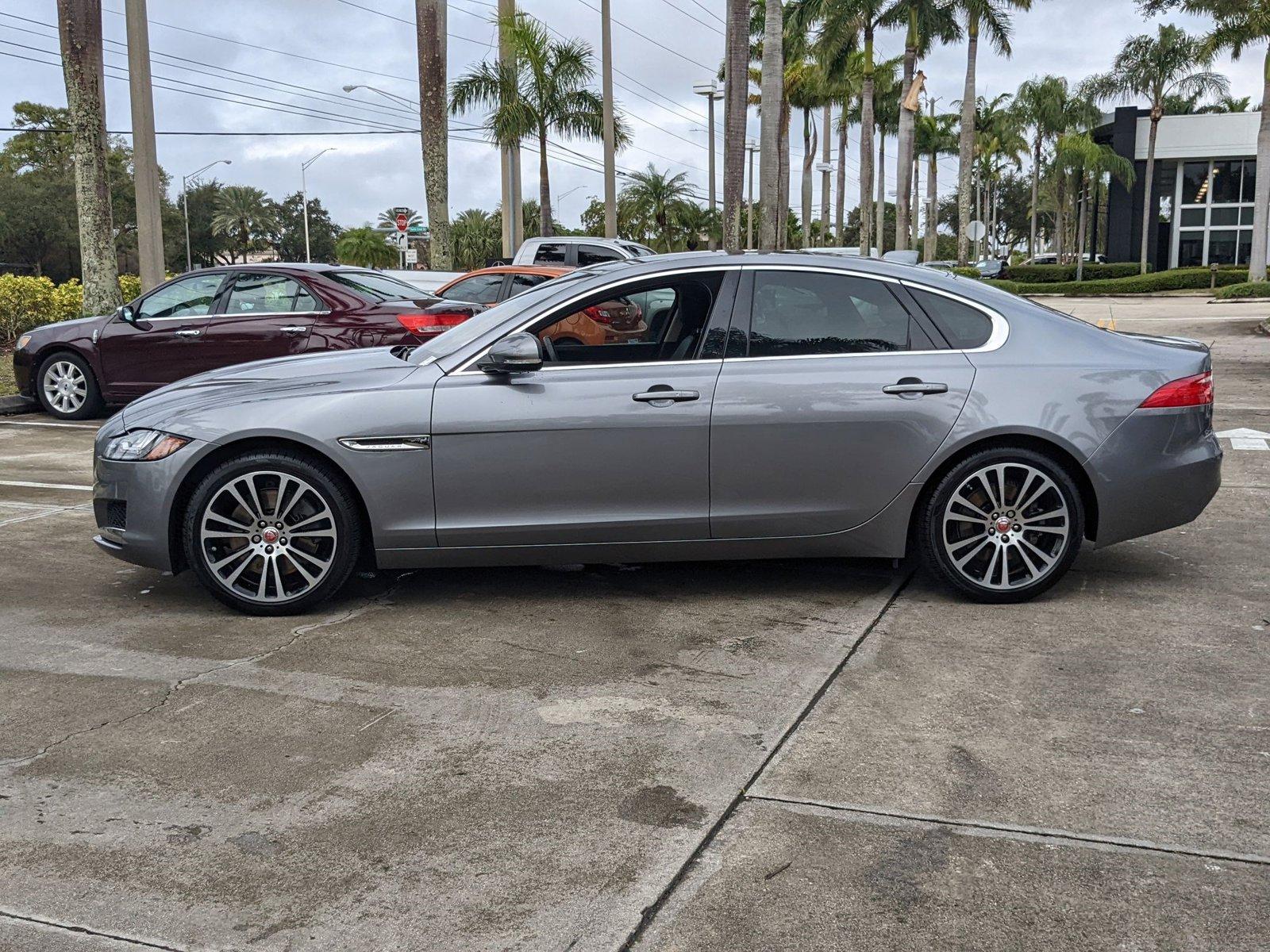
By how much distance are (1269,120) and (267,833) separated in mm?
46405

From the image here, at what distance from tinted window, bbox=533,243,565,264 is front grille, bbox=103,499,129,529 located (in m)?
16.2

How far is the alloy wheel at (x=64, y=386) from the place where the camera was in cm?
1292

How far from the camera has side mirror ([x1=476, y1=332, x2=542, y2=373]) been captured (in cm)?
549

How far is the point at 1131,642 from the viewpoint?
522 centimetres

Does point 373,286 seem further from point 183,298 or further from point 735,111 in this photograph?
point 735,111

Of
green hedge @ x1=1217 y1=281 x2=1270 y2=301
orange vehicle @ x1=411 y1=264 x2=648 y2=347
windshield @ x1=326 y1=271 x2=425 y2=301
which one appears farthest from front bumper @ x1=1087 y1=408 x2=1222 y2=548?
green hedge @ x1=1217 y1=281 x2=1270 y2=301

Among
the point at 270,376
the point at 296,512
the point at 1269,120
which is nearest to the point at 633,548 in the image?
the point at 296,512

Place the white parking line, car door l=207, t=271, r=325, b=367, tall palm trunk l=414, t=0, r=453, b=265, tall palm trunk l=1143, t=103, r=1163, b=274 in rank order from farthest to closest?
tall palm trunk l=1143, t=103, r=1163, b=274 → tall palm trunk l=414, t=0, r=453, b=265 → car door l=207, t=271, r=325, b=367 → the white parking line

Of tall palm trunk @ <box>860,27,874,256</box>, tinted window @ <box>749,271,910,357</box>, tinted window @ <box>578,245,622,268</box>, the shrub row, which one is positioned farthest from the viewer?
tall palm trunk @ <box>860,27,874,256</box>

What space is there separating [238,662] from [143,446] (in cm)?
121

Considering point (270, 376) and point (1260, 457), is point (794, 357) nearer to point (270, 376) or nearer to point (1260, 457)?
point (270, 376)

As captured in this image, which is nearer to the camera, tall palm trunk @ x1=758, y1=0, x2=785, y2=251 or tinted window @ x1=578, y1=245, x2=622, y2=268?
tinted window @ x1=578, y1=245, x2=622, y2=268

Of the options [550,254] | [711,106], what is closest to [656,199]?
[711,106]

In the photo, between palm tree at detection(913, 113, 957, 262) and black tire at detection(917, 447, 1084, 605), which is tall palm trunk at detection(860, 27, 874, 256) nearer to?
palm tree at detection(913, 113, 957, 262)
